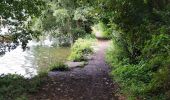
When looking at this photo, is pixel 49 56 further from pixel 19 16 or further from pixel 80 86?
pixel 80 86

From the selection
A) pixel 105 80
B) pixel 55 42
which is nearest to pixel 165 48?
pixel 105 80

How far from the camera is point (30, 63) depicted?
1153 inches

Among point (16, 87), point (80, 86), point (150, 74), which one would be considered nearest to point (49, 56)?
point (80, 86)

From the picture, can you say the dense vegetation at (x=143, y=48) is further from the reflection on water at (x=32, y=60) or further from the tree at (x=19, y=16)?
the reflection on water at (x=32, y=60)

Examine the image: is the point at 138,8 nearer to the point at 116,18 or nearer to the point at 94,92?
the point at 116,18

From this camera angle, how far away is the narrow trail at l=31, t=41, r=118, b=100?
1243 centimetres

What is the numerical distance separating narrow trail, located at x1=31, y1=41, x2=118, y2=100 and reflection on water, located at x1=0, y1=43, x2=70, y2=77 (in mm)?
7422

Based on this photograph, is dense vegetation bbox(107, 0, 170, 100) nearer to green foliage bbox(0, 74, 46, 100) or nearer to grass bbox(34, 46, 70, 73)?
green foliage bbox(0, 74, 46, 100)

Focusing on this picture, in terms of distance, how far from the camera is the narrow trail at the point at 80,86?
1243 cm

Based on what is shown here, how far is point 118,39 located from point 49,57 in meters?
13.3

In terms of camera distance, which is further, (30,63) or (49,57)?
(49,57)

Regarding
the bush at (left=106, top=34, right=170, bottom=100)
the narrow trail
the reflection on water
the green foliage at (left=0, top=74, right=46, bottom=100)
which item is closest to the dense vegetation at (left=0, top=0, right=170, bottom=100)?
the bush at (left=106, top=34, right=170, bottom=100)

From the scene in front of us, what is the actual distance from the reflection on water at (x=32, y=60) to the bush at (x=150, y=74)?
10.2 m

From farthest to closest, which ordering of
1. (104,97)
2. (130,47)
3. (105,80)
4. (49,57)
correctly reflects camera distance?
(49,57) < (130,47) < (105,80) < (104,97)
